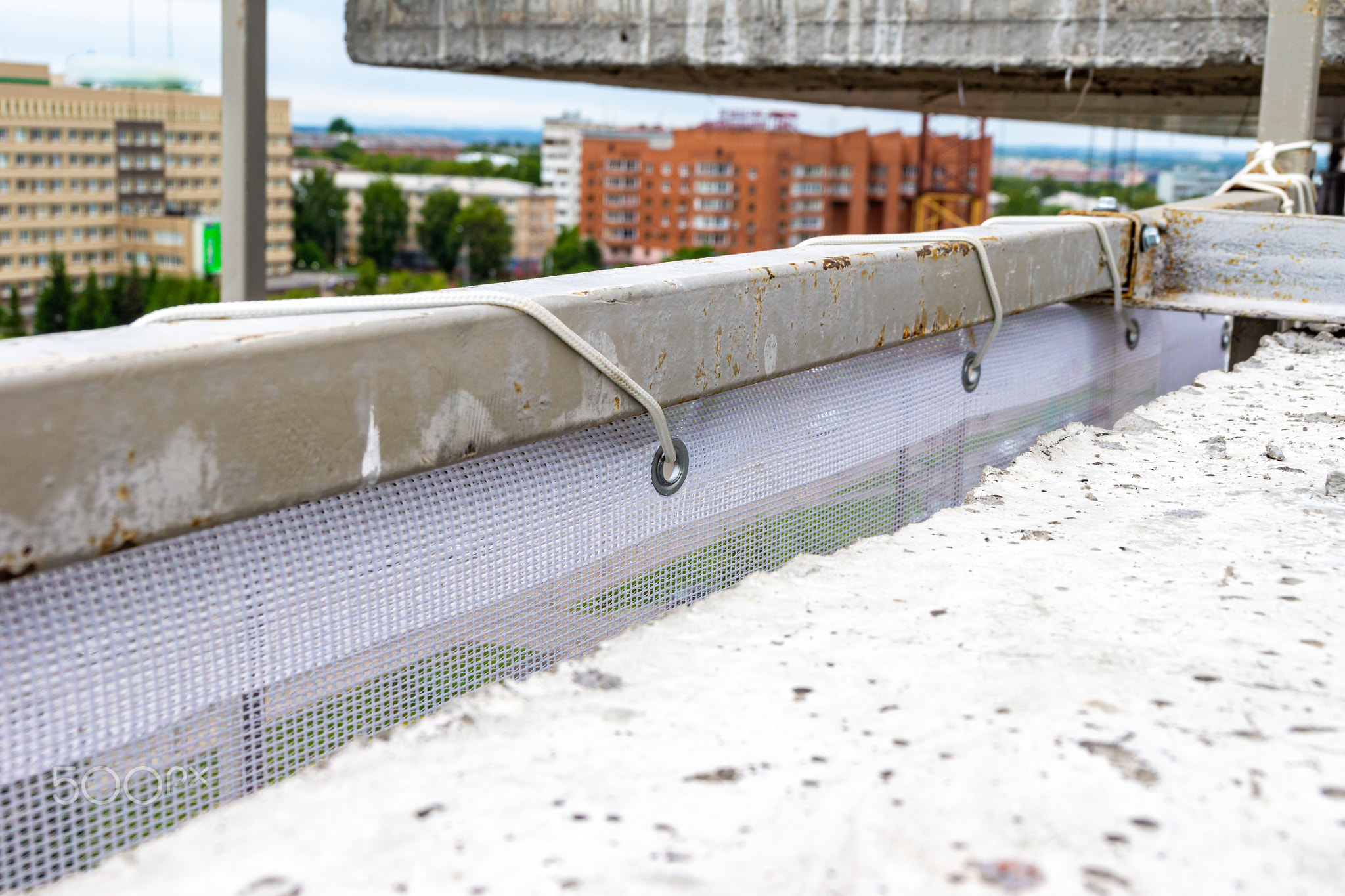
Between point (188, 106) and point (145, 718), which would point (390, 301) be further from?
point (188, 106)

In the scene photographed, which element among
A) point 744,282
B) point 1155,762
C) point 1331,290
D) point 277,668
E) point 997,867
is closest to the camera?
point 997,867

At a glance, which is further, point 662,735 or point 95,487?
point 662,735

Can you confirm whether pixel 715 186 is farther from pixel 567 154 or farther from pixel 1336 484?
pixel 1336 484

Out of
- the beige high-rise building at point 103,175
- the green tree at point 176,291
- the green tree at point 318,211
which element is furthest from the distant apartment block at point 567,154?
the green tree at point 176,291

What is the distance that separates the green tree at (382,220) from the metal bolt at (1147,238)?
403ft

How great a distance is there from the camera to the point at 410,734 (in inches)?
70.9

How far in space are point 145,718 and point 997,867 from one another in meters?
1.16

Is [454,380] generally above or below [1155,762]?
above

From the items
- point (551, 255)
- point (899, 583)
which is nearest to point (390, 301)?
point (899, 583)

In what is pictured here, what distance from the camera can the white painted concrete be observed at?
1.47 meters

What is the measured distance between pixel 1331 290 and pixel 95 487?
4.47 m

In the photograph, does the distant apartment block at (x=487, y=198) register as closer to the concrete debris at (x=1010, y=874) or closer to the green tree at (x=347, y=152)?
the green tree at (x=347, y=152)

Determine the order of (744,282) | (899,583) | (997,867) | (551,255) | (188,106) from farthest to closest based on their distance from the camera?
(551,255), (188,106), (744,282), (899,583), (997,867)

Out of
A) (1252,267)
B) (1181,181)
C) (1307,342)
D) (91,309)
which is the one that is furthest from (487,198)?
(1252,267)
